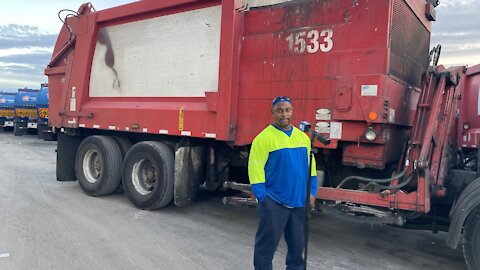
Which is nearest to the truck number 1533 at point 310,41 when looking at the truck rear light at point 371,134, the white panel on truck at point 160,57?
the truck rear light at point 371,134

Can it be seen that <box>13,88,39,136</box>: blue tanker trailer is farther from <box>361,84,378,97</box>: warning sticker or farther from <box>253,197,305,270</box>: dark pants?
<box>253,197,305,270</box>: dark pants

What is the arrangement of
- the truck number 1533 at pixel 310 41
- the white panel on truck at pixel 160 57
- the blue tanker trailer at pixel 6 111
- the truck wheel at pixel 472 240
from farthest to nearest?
Result: the blue tanker trailer at pixel 6 111 < the white panel on truck at pixel 160 57 < the truck number 1533 at pixel 310 41 < the truck wheel at pixel 472 240

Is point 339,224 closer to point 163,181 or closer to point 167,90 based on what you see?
point 163,181

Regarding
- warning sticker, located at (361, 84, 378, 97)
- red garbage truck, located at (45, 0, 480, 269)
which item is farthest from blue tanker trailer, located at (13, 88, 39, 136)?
warning sticker, located at (361, 84, 378, 97)

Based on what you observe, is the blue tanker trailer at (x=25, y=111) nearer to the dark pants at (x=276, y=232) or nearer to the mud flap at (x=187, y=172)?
the mud flap at (x=187, y=172)

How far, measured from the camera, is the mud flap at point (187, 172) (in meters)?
6.07

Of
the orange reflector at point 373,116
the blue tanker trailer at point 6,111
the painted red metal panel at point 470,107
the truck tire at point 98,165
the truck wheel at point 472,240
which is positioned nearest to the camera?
Result: the truck wheel at point 472,240

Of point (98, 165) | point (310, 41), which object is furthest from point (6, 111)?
point (310, 41)

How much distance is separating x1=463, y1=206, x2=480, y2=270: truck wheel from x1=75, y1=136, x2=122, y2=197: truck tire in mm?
5406

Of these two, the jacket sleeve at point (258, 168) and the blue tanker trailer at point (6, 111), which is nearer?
the jacket sleeve at point (258, 168)

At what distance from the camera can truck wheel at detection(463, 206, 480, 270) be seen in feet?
12.1

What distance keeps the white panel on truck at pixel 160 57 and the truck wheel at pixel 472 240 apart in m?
3.39

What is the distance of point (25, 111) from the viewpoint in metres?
24.0

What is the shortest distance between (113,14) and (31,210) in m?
3.46
